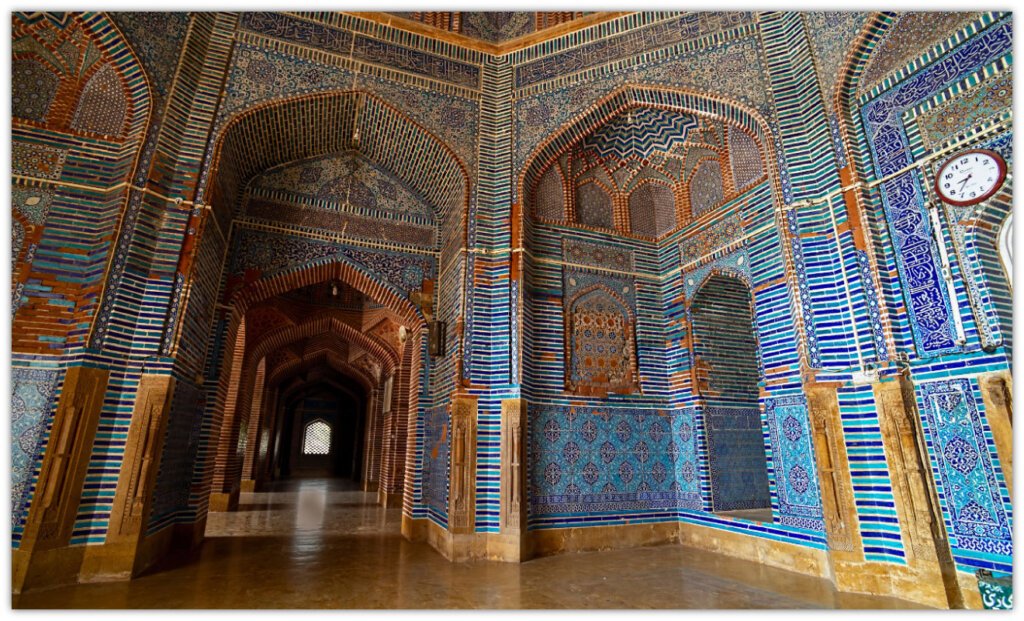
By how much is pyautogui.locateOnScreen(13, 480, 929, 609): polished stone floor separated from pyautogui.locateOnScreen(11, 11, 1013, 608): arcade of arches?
8 cm

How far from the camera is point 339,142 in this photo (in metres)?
8.45

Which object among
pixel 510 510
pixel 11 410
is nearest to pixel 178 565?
pixel 11 410

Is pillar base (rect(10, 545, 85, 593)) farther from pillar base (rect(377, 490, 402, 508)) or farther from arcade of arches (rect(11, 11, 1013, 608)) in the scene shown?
pillar base (rect(377, 490, 402, 508))

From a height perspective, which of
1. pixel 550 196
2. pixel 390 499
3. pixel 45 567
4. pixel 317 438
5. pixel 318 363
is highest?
pixel 550 196

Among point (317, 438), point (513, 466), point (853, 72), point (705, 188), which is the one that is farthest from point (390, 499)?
point (317, 438)

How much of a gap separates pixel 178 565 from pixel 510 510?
3.75 metres

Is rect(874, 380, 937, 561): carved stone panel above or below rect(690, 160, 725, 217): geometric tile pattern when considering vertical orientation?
below

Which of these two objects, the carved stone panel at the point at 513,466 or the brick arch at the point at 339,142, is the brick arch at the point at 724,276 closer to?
the carved stone panel at the point at 513,466

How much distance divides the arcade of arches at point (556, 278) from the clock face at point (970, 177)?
3cm

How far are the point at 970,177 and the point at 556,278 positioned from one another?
4.58 metres

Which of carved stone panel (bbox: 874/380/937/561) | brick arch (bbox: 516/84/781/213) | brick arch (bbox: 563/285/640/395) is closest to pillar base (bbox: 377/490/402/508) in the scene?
brick arch (bbox: 563/285/640/395)

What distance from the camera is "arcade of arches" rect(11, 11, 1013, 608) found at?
15.5 ft

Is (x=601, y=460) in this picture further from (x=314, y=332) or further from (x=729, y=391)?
(x=314, y=332)

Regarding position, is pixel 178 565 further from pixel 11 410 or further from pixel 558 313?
pixel 558 313
